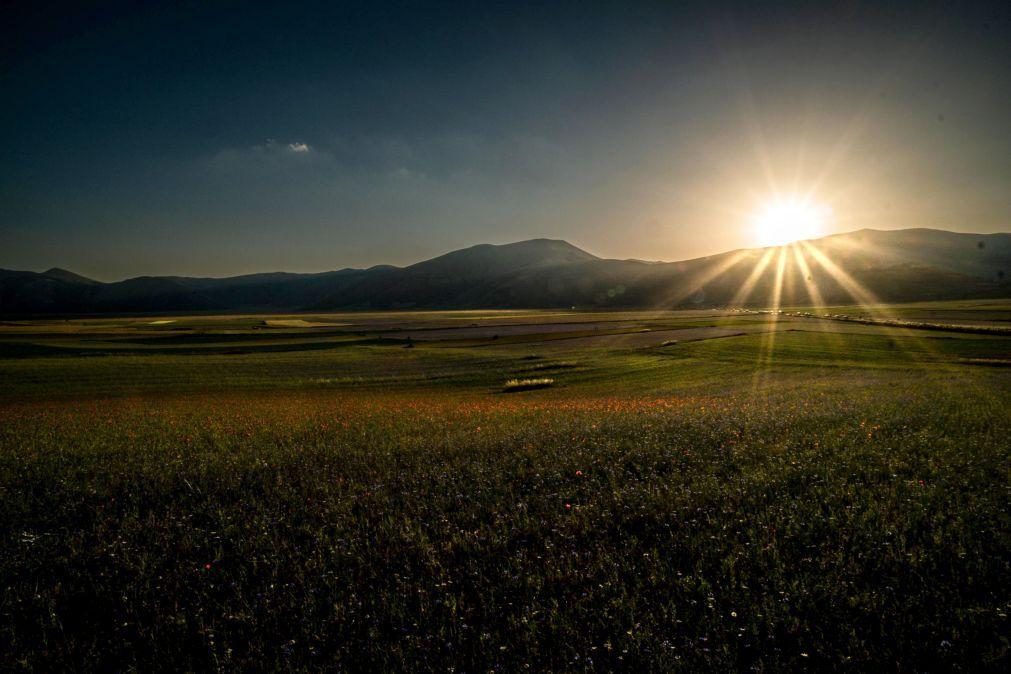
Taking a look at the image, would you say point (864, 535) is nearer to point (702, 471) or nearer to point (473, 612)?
point (702, 471)

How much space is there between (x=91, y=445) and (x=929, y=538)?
59.5ft

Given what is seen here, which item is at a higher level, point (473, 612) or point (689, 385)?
point (473, 612)

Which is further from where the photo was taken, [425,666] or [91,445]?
[91,445]

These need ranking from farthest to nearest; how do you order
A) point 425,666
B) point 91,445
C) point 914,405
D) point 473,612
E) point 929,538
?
point 914,405 < point 91,445 < point 929,538 < point 473,612 < point 425,666

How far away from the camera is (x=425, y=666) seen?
4.14 metres

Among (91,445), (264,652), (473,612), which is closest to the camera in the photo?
(264,652)

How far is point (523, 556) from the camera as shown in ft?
19.3

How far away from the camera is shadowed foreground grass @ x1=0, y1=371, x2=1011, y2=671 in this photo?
4.30 meters

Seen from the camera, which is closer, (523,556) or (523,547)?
(523,556)

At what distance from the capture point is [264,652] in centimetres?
447

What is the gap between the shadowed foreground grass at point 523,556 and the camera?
430 cm

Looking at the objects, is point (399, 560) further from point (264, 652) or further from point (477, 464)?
point (477, 464)

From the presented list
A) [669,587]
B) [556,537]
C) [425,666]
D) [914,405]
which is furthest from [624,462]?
[914,405]

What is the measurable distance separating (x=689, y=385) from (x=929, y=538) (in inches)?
1188
